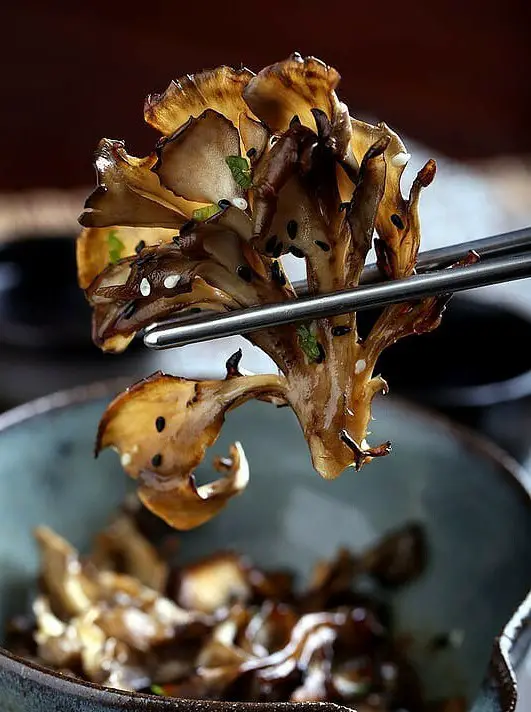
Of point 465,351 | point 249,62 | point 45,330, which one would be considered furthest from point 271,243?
point 249,62

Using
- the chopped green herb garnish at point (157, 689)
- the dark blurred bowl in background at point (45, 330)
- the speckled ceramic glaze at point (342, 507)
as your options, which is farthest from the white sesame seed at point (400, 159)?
the dark blurred bowl in background at point (45, 330)

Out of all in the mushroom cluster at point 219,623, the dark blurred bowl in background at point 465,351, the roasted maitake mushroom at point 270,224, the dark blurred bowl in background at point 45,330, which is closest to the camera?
the roasted maitake mushroom at point 270,224

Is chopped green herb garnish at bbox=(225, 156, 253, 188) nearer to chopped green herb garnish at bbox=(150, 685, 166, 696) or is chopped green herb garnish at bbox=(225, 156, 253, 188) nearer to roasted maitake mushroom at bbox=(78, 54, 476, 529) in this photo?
roasted maitake mushroom at bbox=(78, 54, 476, 529)

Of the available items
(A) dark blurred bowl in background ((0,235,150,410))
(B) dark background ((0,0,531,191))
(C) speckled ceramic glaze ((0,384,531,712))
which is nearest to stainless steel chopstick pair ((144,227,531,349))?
(C) speckled ceramic glaze ((0,384,531,712))

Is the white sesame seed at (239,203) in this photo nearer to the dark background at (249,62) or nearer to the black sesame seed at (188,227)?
the black sesame seed at (188,227)

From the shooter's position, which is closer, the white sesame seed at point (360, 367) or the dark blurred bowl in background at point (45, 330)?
the white sesame seed at point (360, 367)

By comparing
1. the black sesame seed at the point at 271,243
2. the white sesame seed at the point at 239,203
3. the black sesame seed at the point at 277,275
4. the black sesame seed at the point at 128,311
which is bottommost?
the black sesame seed at the point at 128,311

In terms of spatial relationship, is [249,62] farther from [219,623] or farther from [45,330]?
[219,623]
